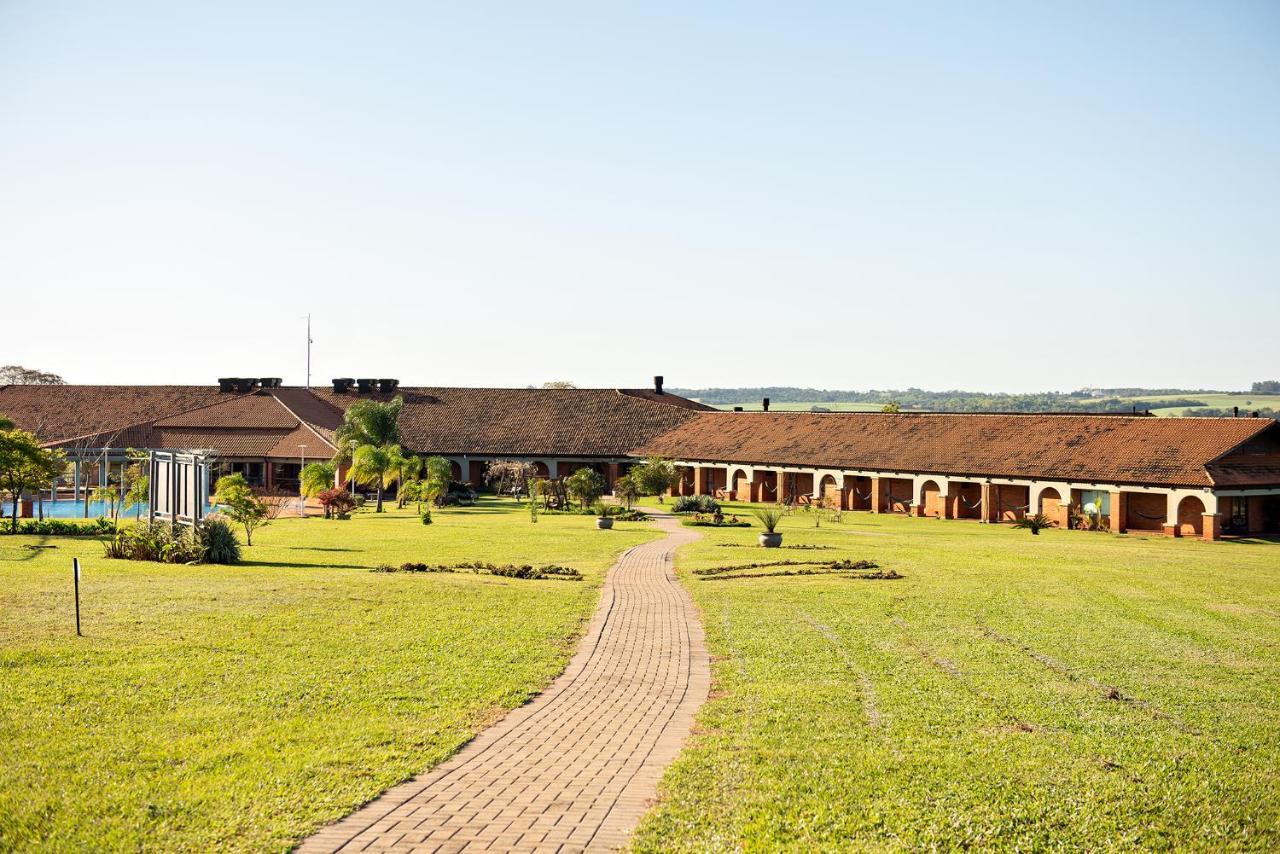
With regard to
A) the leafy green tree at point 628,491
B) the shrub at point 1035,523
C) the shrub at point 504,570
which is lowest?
the shrub at point 1035,523

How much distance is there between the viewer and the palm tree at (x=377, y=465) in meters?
49.3

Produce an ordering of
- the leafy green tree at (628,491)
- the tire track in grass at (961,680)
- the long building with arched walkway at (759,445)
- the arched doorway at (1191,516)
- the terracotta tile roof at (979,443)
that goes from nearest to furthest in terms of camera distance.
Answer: the tire track in grass at (961,680) → the arched doorway at (1191,516) → the long building with arched walkway at (759,445) → the terracotta tile roof at (979,443) → the leafy green tree at (628,491)

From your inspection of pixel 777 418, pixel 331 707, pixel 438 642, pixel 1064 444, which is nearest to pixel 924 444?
pixel 1064 444

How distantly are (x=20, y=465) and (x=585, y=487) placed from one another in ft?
72.4

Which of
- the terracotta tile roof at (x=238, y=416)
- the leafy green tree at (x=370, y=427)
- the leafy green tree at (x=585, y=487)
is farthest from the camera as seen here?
the terracotta tile roof at (x=238, y=416)

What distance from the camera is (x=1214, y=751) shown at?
34.4 ft

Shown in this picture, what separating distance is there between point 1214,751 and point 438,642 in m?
9.24

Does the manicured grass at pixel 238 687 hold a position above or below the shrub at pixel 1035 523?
above

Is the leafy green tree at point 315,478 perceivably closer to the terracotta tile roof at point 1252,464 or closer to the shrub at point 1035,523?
the shrub at point 1035,523

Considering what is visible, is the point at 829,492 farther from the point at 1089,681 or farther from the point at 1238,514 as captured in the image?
the point at 1089,681

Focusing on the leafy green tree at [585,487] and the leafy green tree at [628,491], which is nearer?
the leafy green tree at [585,487]

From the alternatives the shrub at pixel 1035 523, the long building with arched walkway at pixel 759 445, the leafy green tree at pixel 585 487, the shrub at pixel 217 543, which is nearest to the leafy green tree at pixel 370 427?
the long building with arched walkway at pixel 759 445

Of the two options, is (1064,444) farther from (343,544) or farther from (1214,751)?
(1214,751)

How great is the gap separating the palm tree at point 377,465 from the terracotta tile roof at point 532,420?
1276 centimetres
